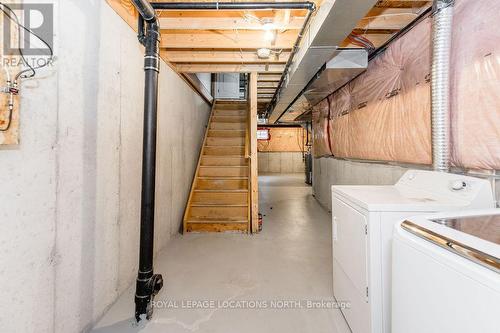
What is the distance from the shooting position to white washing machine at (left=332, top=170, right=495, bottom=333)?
126 centimetres

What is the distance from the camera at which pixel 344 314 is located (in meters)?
1.67

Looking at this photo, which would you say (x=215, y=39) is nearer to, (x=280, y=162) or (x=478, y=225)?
(x=478, y=225)

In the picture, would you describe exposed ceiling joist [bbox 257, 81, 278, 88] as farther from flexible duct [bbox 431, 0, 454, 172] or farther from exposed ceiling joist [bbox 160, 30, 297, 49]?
flexible duct [bbox 431, 0, 454, 172]

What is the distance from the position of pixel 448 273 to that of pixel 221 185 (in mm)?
3369

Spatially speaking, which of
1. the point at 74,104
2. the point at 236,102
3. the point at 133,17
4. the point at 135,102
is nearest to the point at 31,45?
the point at 74,104

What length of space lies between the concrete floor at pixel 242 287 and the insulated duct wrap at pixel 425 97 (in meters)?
1.30

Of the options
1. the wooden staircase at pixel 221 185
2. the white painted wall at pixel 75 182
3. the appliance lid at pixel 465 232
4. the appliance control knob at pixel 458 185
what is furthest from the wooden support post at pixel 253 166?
the appliance lid at pixel 465 232

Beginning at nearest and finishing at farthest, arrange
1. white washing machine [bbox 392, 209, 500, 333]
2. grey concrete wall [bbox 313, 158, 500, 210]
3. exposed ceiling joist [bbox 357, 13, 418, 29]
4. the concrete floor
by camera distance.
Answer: white washing machine [bbox 392, 209, 500, 333] < the concrete floor < exposed ceiling joist [bbox 357, 13, 418, 29] < grey concrete wall [bbox 313, 158, 500, 210]

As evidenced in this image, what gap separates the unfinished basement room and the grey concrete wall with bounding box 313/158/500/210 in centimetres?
4

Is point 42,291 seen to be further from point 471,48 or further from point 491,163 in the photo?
point 471,48

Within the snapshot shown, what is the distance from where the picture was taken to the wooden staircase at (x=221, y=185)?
3398mm

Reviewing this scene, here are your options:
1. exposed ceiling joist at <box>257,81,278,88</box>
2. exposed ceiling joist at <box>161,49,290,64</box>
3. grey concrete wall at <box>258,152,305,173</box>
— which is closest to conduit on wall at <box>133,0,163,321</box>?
exposed ceiling joist at <box>161,49,290,64</box>

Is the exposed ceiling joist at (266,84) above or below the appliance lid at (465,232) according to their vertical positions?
above

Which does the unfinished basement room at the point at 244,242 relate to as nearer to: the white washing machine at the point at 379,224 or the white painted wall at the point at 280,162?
the white washing machine at the point at 379,224
